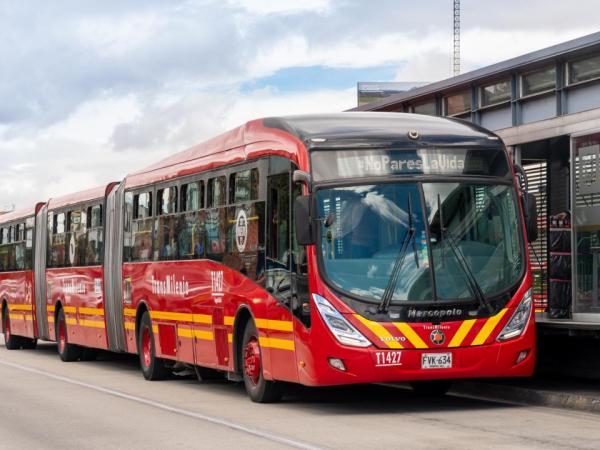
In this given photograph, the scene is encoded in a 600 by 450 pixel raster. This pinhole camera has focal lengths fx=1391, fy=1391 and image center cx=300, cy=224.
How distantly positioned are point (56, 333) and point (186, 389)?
389 inches

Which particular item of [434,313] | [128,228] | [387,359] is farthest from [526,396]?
[128,228]

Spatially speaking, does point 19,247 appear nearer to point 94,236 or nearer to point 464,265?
point 94,236

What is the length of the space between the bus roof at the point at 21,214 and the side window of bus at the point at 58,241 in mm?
2044

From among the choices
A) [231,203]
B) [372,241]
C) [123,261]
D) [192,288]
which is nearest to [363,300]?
[372,241]

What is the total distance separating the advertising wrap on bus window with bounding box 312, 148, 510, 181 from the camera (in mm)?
15055

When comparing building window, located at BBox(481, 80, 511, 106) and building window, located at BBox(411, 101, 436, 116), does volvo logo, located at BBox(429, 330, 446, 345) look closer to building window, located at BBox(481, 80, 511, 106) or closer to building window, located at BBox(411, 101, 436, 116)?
building window, located at BBox(481, 80, 511, 106)

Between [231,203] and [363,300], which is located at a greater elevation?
[231,203]

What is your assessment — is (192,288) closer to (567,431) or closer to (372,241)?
(372,241)

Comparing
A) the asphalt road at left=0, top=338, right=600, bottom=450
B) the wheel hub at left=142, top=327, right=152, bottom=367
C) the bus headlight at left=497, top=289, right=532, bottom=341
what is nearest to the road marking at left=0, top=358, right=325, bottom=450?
the asphalt road at left=0, top=338, right=600, bottom=450

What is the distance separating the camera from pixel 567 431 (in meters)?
12.8

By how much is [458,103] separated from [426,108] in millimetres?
816

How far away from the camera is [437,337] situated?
48.0ft

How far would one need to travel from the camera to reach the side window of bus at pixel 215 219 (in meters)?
18.0

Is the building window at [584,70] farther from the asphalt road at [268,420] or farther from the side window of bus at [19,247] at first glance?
the side window of bus at [19,247]
